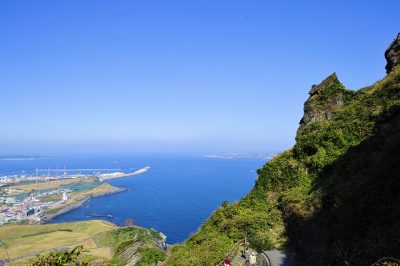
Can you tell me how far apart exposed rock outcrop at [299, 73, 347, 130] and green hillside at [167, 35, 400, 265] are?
0.07 m

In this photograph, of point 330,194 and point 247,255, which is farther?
point 247,255

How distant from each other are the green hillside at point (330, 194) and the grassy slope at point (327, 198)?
33mm

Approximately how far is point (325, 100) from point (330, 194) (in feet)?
47.5

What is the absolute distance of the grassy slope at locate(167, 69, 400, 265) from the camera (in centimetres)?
945

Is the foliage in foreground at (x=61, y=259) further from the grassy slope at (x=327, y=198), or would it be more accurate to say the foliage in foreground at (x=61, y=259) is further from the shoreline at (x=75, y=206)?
the shoreline at (x=75, y=206)

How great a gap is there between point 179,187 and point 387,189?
542 ft

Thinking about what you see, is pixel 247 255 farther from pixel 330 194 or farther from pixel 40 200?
pixel 40 200

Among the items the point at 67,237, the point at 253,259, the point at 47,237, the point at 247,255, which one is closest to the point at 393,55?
the point at 247,255

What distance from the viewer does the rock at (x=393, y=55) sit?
83.0 ft

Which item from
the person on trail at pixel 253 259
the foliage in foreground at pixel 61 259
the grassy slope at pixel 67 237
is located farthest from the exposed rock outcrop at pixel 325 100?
the grassy slope at pixel 67 237

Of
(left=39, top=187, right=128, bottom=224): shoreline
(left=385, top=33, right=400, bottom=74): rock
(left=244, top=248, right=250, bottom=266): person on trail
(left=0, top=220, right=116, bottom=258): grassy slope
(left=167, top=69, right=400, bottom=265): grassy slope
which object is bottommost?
(left=39, top=187, right=128, bottom=224): shoreline

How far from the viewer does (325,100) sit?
26.2m

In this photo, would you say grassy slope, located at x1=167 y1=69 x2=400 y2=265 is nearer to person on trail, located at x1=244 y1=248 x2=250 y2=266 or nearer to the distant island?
person on trail, located at x1=244 y1=248 x2=250 y2=266

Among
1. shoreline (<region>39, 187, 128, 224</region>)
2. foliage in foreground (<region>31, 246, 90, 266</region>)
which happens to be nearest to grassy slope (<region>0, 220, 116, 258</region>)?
shoreline (<region>39, 187, 128, 224</region>)
